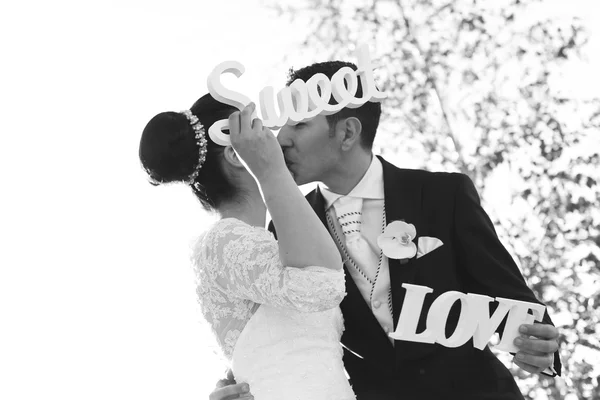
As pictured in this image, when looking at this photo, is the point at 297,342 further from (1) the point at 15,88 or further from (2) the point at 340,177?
(1) the point at 15,88

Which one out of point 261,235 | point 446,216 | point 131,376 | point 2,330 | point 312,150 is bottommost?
point 131,376

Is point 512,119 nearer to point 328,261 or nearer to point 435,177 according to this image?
point 435,177

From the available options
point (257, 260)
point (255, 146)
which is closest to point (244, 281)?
point (257, 260)

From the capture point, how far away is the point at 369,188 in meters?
2.20

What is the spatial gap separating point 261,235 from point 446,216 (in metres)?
0.56

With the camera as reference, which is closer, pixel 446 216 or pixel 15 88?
pixel 446 216

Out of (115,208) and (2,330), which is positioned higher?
(115,208)

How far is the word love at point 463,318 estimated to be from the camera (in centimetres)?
165

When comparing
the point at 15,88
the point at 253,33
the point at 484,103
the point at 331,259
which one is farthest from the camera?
the point at 15,88

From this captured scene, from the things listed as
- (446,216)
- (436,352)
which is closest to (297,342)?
(436,352)

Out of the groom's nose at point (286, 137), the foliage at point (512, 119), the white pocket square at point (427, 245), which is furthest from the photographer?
the foliage at point (512, 119)

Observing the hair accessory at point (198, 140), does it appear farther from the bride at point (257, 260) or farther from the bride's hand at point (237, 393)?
the bride's hand at point (237, 393)

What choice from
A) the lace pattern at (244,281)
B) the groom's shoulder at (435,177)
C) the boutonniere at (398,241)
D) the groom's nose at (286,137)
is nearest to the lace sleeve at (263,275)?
the lace pattern at (244,281)

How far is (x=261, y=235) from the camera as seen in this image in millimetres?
1758
